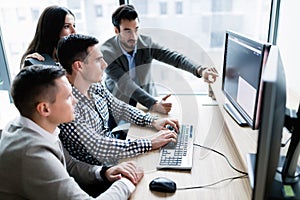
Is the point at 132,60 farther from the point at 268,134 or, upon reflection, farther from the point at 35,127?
Result: the point at 268,134

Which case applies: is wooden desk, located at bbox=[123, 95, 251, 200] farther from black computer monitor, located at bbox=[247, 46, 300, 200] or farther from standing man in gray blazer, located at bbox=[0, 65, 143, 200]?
black computer monitor, located at bbox=[247, 46, 300, 200]

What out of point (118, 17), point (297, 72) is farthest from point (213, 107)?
point (118, 17)

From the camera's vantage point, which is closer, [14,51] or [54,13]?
[54,13]

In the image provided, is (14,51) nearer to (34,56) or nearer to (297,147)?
(34,56)

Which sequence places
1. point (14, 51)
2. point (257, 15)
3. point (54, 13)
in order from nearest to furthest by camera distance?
point (54, 13)
point (257, 15)
point (14, 51)

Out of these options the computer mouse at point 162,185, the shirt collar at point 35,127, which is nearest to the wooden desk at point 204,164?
the computer mouse at point 162,185

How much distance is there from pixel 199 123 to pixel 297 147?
842 mm

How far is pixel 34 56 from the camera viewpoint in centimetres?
179

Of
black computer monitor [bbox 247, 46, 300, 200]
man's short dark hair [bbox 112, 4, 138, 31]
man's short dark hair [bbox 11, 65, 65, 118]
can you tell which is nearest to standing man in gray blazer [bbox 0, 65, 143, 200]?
man's short dark hair [bbox 11, 65, 65, 118]

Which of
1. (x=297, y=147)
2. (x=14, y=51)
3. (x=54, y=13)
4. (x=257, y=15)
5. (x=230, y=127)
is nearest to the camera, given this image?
(x=297, y=147)

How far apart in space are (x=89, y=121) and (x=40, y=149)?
1.45 ft

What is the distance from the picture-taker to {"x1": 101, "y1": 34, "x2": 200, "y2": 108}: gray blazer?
6.49 ft

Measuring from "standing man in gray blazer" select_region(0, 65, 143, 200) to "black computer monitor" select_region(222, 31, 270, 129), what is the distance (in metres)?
0.60

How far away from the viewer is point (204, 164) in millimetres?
1309
